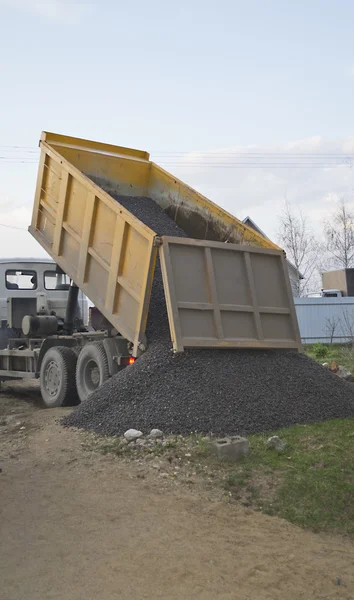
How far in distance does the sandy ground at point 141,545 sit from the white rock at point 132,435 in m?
0.65

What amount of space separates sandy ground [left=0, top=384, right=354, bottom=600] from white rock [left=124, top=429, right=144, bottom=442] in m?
0.65

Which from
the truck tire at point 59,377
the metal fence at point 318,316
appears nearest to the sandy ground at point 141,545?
the truck tire at point 59,377

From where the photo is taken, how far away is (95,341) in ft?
31.3

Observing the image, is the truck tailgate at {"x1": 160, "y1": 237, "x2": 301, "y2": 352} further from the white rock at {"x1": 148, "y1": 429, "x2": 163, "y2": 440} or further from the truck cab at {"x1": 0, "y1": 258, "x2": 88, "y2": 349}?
→ the truck cab at {"x1": 0, "y1": 258, "x2": 88, "y2": 349}

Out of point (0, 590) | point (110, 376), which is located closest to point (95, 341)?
point (110, 376)

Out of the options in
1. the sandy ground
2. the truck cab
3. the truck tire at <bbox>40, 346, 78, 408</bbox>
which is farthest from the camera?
the truck cab

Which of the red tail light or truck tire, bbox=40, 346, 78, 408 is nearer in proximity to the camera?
the red tail light

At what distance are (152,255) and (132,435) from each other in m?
2.39

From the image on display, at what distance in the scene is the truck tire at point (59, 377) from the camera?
1009cm

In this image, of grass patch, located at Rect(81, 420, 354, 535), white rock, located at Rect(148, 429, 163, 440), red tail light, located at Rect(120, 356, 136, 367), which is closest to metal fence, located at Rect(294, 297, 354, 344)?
red tail light, located at Rect(120, 356, 136, 367)

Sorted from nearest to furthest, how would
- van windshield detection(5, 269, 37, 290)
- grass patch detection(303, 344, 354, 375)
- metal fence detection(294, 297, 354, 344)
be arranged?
1. van windshield detection(5, 269, 37, 290)
2. grass patch detection(303, 344, 354, 375)
3. metal fence detection(294, 297, 354, 344)

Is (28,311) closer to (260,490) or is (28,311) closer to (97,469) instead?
(97,469)

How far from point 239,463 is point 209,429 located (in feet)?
2.67

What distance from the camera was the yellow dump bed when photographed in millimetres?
8422
